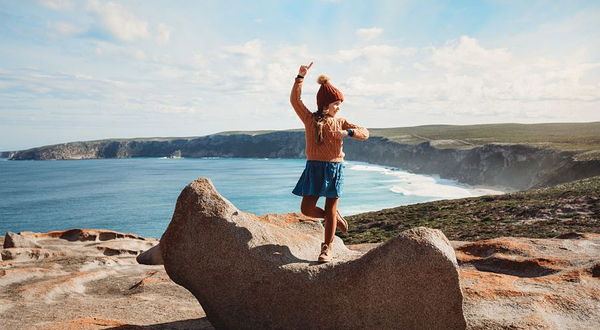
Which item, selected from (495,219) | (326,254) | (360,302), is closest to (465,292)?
(360,302)

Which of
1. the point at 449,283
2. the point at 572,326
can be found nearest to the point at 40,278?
the point at 449,283

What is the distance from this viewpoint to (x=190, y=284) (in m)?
6.02

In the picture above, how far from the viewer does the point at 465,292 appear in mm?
6289

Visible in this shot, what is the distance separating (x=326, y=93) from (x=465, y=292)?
369 cm

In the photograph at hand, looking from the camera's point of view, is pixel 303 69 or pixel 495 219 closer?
pixel 303 69

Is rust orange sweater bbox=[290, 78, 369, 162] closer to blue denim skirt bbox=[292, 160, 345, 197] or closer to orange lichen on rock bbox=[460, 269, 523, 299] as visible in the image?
blue denim skirt bbox=[292, 160, 345, 197]

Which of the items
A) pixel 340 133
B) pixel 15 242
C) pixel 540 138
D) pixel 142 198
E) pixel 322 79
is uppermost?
pixel 322 79

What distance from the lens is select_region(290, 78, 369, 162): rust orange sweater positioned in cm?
590

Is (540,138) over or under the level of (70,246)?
over

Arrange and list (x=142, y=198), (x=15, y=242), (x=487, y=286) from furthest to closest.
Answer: (x=142, y=198)
(x=15, y=242)
(x=487, y=286)

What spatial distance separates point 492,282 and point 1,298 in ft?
30.8

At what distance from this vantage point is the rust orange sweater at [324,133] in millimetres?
5898

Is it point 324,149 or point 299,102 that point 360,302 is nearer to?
point 324,149

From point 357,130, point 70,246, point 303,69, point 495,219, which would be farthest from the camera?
point 495,219
